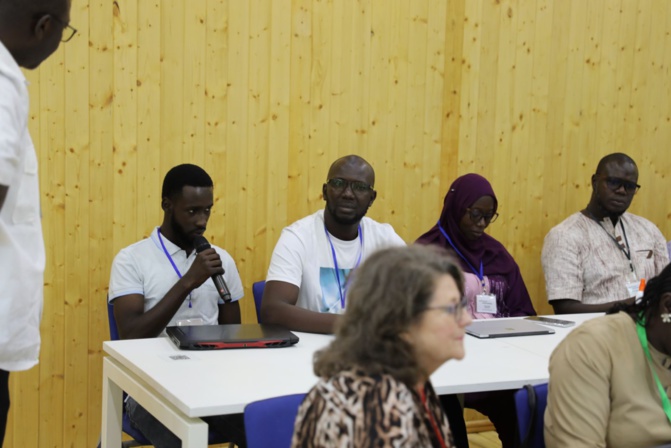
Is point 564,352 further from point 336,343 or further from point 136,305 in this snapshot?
point 136,305

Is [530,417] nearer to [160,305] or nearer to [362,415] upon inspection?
[362,415]

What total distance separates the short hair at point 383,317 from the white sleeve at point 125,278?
210 cm

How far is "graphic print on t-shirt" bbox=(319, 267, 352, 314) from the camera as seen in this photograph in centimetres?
374

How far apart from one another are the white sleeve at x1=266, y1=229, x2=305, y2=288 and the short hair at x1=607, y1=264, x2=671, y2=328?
1617 mm

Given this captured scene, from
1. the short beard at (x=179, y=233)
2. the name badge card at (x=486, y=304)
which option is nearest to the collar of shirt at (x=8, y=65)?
the short beard at (x=179, y=233)

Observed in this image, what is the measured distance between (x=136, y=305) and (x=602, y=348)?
1.98 m

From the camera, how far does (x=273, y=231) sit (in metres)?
4.53

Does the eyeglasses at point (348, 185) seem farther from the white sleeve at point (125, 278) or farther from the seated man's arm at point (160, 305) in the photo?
the white sleeve at point (125, 278)

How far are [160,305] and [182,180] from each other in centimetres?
57

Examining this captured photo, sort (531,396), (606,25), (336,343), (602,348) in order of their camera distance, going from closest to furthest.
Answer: (336,343)
(602,348)
(531,396)
(606,25)

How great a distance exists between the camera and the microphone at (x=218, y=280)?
3391mm

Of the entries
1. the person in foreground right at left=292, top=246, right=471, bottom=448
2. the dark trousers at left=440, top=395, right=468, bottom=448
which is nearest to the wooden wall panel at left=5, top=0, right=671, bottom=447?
the dark trousers at left=440, top=395, right=468, bottom=448

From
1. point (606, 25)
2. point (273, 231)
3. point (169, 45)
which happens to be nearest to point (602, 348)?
point (273, 231)

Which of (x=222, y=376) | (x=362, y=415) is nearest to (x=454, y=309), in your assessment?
(x=362, y=415)
